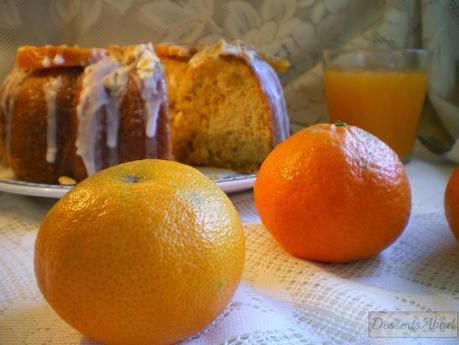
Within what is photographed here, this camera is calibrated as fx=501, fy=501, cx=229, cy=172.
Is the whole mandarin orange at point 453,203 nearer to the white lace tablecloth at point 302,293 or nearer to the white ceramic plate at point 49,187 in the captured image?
the white lace tablecloth at point 302,293

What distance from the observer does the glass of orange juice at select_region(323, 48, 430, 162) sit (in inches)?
53.5

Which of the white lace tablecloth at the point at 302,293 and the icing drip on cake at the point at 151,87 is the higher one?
the icing drip on cake at the point at 151,87

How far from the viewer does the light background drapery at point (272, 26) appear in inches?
55.6

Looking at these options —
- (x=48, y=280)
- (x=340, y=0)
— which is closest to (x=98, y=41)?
(x=340, y=0)

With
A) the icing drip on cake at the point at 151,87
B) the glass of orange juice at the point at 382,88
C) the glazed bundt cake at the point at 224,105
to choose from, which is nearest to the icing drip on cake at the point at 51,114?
the icing drip on cake at the point at 151,87

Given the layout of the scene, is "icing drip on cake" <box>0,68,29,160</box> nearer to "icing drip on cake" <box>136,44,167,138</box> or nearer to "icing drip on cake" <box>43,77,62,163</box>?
"icing drip on cake" <box>43,77,62,163</box>

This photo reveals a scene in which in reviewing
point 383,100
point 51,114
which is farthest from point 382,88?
point 51,114

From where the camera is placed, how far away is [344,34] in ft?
5.00

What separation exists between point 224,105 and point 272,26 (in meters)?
0.34

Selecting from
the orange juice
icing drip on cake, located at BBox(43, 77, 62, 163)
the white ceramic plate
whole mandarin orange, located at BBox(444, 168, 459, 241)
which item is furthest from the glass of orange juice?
icing drip on cake, located at BBox(43, 77, 62, 163)

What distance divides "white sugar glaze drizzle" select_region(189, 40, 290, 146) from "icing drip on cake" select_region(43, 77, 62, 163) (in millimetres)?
361

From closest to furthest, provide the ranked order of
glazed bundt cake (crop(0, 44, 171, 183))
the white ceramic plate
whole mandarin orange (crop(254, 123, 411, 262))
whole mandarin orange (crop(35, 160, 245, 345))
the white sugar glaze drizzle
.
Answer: whole mandarin orange (crop(35, 160, 245, 345)) < whole mandarin orange (crop(254, 123, 411, 262)) < the white ceramic plate < glazed bundt cake (crop(0, 44, 171, 183)) < the white sugar glaze drizzle

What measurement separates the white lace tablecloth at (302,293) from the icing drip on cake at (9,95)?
1.00 ft

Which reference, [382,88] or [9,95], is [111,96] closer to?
[9,95]
